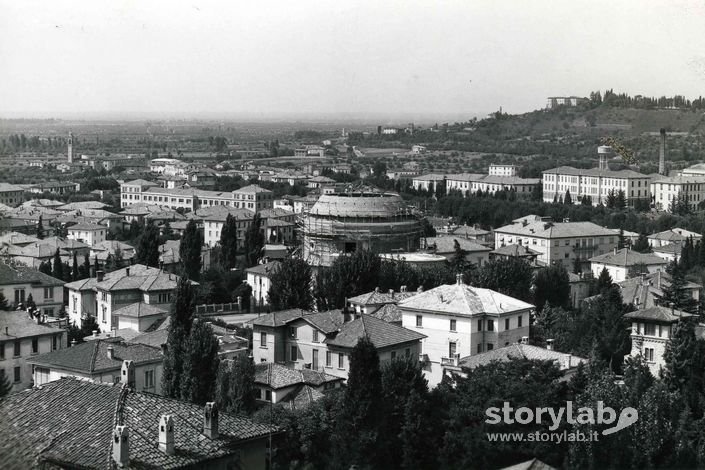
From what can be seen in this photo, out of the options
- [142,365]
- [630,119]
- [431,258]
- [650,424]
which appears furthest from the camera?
[630,119]

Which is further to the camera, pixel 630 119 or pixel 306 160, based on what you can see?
pixel 306 160

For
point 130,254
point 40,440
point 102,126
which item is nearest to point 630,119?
Result: point 130,254

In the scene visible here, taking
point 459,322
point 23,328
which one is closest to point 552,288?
point 459,322

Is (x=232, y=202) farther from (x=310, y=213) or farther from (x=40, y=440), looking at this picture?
(x=40, y=440)

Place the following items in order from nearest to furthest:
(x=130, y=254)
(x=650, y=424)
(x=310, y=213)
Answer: (x=650, y=424), (x=310, y=213), (x=130, y=254)

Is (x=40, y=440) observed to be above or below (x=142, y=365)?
above

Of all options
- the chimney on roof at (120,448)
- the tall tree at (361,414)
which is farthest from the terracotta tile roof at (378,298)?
the chimney on roof at (120,448)

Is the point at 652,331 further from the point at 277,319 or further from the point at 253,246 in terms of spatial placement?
the point at 253,246
